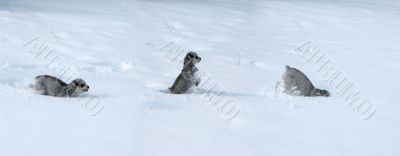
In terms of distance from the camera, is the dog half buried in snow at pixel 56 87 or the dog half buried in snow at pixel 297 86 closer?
the dog half buried in snow at pixel 56 87

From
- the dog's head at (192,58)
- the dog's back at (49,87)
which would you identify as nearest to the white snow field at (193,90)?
the dog's back at (49,87)

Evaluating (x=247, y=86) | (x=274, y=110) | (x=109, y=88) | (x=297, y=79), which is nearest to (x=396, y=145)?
(x=274, y=110)

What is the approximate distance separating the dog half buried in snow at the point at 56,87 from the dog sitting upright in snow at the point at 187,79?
105 cm

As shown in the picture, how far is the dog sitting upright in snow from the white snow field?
0.50 feet

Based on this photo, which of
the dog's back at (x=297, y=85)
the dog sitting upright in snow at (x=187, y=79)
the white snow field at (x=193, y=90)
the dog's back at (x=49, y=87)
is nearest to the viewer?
the white snow field at (x=193, y=90)

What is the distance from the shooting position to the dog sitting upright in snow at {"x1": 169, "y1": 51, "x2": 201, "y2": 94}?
7.09 metres

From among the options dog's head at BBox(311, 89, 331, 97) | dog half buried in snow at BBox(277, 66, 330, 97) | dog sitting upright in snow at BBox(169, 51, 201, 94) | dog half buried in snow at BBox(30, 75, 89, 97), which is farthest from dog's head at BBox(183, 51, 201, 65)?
dog's head at BBox(311, 89, 331, 97)

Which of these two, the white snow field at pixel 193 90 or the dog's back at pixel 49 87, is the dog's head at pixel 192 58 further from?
the dog's back at pixel 49 87

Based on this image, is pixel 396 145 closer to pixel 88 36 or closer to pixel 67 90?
pixel 67 90

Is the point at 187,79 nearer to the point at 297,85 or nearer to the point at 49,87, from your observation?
the point at 297,85

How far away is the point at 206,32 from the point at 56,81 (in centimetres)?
508

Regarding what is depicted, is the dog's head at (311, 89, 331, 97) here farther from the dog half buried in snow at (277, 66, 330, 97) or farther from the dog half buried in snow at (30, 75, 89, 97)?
the dog half buried in snow at (30, 75, 89, 97)

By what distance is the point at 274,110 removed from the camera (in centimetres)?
664

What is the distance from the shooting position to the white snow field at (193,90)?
5.44 meters
